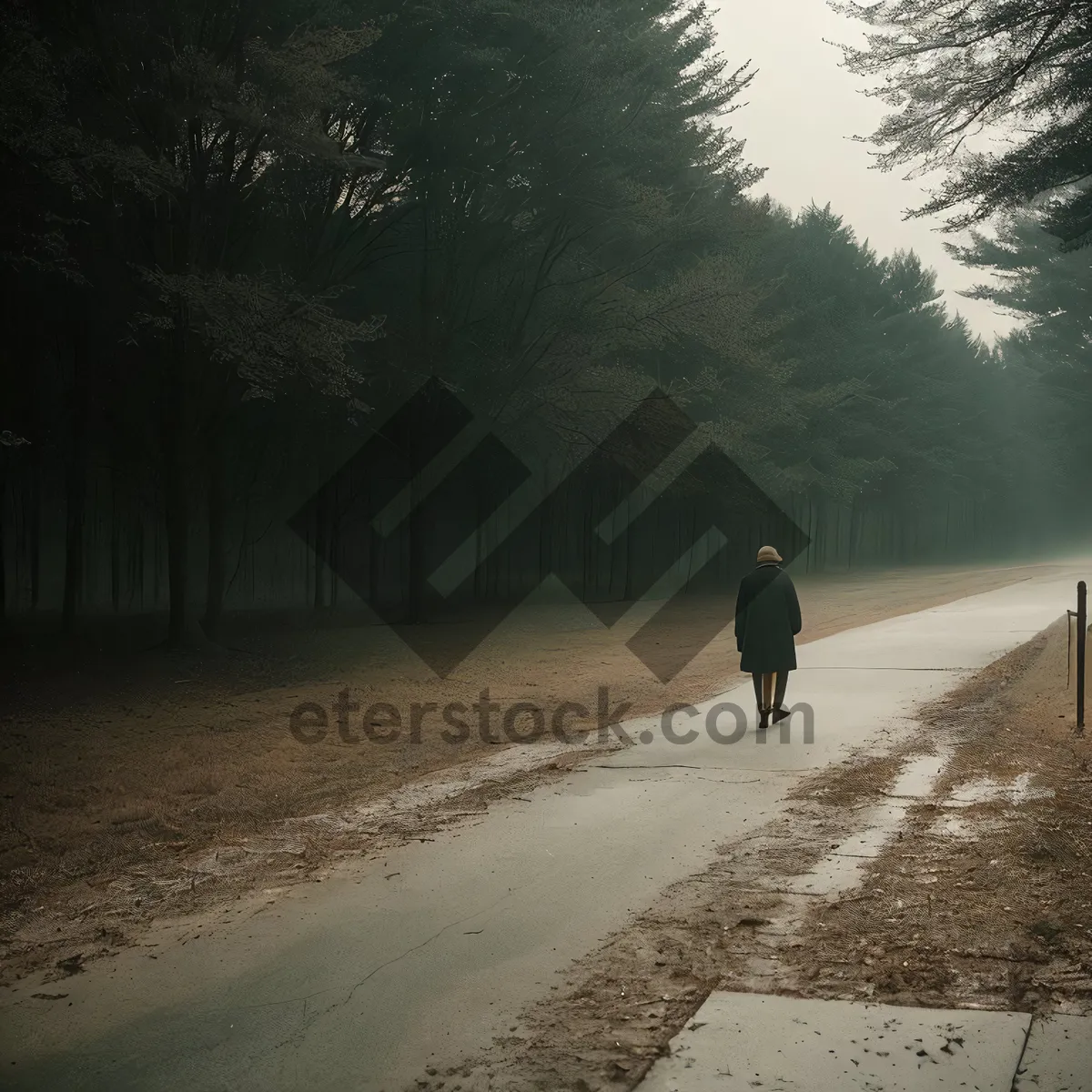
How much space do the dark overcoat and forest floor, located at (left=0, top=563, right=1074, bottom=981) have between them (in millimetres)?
1945

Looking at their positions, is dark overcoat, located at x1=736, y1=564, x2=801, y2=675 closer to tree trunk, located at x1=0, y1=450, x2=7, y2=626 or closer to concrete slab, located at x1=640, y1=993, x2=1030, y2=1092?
concrete slab, located at x1=640, y1=993, x2=1030, y2=1092

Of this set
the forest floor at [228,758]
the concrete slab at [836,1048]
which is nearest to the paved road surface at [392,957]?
the forest floor at [228,758]

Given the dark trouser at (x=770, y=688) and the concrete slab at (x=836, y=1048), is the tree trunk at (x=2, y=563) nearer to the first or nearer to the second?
the dark trouser at (x=770, y=688)

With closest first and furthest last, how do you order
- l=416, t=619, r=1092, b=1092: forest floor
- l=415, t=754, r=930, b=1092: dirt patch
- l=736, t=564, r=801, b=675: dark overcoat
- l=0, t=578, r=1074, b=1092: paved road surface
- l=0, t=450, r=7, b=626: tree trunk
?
l=415, t=754, r=930, b=1092: dirt patch → l=0, t=578, r=1074, b=1092: paved road surface → l=416, t=619, r=1092, b=1092: forest floor → l=736, t=564, r=801, b=675: dark overcoat → l=0, t=450, r=7, b=626: tree trunk

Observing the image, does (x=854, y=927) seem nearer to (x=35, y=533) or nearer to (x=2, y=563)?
A: (x=2, y=563)

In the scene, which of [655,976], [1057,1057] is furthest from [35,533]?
[1057,1057]

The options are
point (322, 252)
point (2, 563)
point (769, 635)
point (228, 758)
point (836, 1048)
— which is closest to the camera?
point (836, 1048)

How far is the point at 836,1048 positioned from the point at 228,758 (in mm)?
8687

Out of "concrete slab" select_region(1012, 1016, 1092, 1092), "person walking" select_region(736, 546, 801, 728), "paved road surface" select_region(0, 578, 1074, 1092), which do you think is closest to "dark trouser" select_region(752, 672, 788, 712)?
"person walking" select_region(736, 546, 801, 728)

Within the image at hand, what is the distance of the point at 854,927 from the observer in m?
6.35

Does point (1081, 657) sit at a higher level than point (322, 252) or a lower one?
lower

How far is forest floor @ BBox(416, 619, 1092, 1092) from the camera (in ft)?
16.9

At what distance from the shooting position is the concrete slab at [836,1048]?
4652 mm

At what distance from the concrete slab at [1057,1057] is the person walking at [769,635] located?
7.75 metres
